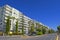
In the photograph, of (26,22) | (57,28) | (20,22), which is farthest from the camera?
(26,22)

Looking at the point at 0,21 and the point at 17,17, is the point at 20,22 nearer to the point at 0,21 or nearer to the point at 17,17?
the point at 17,17

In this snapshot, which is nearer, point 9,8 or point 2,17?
point 2,17

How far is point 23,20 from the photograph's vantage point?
9725 cm

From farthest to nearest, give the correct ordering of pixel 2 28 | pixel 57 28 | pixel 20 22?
pixel 20 22, pixel 57 28, pixel 2 28

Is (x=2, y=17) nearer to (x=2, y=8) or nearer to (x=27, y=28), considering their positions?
(x=2, y=8)

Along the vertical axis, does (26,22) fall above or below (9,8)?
below

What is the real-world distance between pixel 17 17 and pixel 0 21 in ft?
50.7

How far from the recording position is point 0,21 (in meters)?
82.5

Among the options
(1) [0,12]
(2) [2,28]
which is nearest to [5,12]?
(1) [0,12]

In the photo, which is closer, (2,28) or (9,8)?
(2,28)

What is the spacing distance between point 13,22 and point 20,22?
654cm

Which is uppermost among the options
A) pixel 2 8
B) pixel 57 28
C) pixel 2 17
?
pixel 2 8

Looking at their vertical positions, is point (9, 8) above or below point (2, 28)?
above

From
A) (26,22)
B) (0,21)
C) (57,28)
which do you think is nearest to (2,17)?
(0,21)
